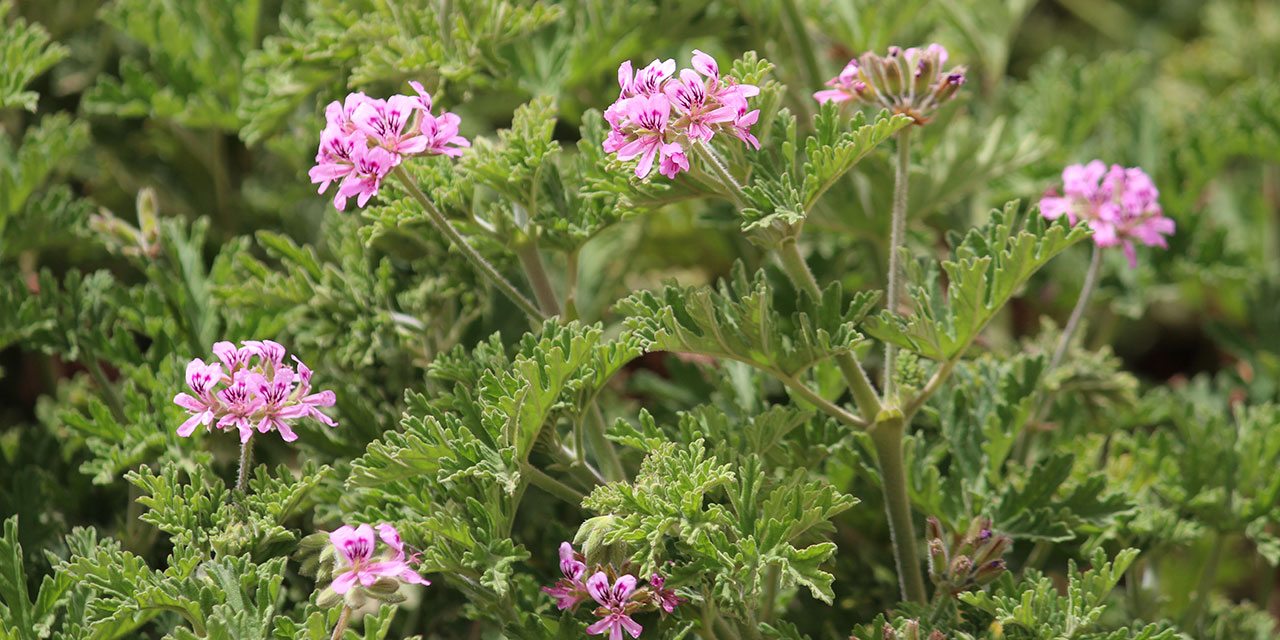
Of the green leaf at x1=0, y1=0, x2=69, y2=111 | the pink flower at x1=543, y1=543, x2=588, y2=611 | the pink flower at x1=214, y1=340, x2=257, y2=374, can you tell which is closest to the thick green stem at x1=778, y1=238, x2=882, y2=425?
the pink flower at x1=543, y1=543, x2=588, y2=611

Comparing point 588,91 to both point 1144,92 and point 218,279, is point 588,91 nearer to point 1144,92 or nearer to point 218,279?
point 218,279

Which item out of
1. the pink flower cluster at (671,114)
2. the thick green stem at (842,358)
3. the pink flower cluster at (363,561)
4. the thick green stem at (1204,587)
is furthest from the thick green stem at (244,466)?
the thick green stem at (1204,587)

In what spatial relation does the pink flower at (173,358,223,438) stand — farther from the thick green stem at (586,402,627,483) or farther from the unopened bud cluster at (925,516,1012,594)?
the unopened bud cluster at (925,516,1012,594)

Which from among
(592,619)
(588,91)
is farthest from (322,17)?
(592,619)

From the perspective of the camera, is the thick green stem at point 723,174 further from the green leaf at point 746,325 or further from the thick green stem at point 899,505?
the thick green stem at point 899,505

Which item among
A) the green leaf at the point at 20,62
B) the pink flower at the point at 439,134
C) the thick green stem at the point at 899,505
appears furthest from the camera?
the green leaf at the point at 20,62

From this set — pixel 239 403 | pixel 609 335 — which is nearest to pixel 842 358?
pixel 239 403
